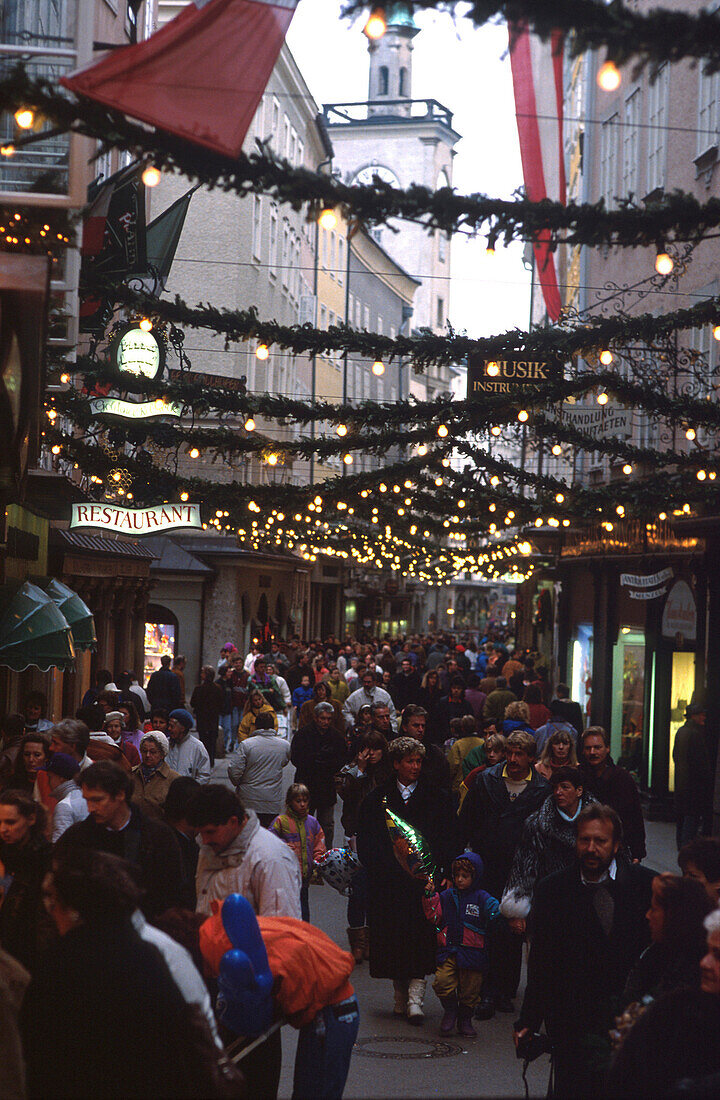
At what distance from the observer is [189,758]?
1186cm

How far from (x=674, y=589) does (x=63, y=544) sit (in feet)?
30.7

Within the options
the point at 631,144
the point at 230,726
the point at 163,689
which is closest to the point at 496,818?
the point at 163,689

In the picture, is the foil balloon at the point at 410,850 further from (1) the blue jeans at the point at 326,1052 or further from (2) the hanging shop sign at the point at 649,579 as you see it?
(2) the hanging shop sign at the point at 649,579

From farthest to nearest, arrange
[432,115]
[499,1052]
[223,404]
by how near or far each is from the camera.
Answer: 1. [432,115]
2. [223,404]
3. [499,1052]

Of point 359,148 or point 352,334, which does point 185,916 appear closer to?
point 352,334

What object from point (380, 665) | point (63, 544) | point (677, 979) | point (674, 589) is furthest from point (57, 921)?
point (380, 665)

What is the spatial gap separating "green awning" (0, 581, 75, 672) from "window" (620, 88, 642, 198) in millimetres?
12253

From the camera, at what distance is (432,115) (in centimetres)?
9838

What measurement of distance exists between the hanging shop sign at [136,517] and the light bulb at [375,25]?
10134 mm

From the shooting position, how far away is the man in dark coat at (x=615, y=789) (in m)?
9.75

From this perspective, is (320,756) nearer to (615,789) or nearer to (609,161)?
(615,789)

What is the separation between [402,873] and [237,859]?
3.19 m

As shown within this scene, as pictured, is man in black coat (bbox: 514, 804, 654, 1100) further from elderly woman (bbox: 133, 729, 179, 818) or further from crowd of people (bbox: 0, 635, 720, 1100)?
elderly woman (bbox: 133, 729, 179, 818)

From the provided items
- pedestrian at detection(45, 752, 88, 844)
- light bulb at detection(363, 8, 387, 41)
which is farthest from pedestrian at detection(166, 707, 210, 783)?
light bulb at detection(363, 8, 387, 41)
